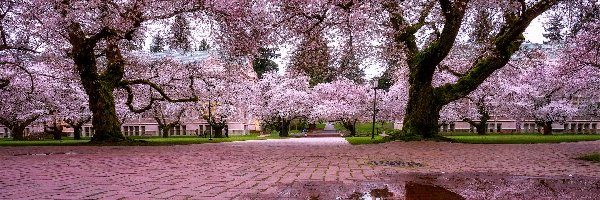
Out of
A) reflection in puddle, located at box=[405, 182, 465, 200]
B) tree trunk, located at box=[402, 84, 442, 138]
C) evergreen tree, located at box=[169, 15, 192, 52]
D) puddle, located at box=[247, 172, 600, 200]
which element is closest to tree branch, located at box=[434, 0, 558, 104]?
tree trunk, located at box=[402, 84, 442, 138]

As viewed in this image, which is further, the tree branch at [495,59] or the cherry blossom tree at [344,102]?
the cherry blossom tree at [344,102]

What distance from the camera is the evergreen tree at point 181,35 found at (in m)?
22.1

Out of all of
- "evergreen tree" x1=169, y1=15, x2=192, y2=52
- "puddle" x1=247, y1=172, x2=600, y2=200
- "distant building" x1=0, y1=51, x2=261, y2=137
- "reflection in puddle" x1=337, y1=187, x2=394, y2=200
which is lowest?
"distant building" x1=0, y1=51, x2=261, y2=137

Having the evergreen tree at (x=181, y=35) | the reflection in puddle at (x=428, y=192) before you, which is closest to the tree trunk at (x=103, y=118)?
the evergreen tree at (x=181, y=35)

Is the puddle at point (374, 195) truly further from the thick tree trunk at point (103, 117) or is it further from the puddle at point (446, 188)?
the thick tree trunk at point (103, 117)

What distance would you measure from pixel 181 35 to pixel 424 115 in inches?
479

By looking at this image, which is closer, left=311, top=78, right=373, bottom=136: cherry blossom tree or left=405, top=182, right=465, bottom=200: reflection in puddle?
left=405, top=182, right=465, bottom=200: reflection in puddle

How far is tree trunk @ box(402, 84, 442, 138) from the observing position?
19.1 meters

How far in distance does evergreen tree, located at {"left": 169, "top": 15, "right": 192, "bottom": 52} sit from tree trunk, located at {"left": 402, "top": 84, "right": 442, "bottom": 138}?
11385 millimetres

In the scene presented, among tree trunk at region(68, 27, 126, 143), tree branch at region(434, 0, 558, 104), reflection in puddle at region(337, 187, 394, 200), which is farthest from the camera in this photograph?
tree trunk at region(68, 27, 126, 143)

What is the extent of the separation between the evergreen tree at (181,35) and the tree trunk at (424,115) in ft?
37.4

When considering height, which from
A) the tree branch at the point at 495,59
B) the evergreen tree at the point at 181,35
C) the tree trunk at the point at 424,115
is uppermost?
the evergreen tree at the point at 181,35

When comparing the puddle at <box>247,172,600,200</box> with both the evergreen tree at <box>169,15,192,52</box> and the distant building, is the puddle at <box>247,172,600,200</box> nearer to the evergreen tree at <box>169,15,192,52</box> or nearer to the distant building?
the evergreen tree at <box>169,15,192,52</box>

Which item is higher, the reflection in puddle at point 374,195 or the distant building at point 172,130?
the reflection in puddle at point 374,195
